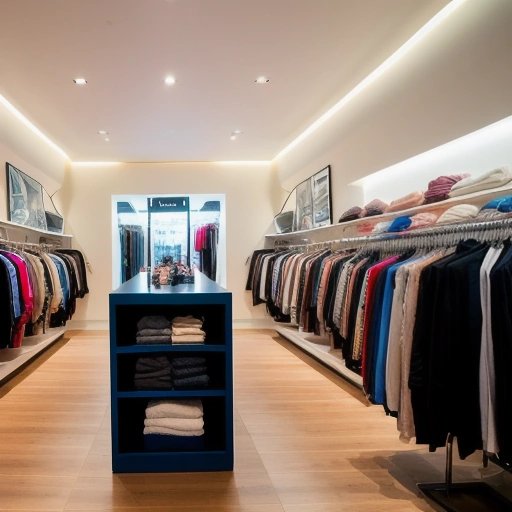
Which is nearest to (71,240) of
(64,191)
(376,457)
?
(64,191)

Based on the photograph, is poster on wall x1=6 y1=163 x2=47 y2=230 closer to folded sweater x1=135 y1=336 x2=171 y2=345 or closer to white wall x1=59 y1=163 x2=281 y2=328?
white wall x1=59 y1=163 x2=281 y2=328

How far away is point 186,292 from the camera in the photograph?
8.18ft

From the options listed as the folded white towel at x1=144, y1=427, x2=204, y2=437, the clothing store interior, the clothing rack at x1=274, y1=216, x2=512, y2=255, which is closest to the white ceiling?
the clothing store interior

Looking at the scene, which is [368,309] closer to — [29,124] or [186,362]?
[186,362]

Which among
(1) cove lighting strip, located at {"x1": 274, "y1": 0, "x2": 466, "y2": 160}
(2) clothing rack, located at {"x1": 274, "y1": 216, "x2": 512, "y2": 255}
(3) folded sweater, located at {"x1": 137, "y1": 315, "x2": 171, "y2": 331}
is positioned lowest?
(3) folded sweater, located at {"x1": 137, "y1": 315, "x2": 171, "y2": 331}

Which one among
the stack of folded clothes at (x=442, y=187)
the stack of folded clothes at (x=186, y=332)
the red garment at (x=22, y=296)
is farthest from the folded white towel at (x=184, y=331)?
the red garment at (x=22, y=296)

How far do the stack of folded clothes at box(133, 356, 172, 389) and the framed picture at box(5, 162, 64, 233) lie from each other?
3583 millimetres

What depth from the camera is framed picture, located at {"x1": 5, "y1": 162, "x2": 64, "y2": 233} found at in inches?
205

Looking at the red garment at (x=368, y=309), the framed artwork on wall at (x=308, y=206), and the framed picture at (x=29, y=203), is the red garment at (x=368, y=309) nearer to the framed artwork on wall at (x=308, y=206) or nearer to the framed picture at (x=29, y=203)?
the framed artwork on wall at (x=308, y=206)

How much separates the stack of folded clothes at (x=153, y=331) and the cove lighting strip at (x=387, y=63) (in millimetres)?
2917

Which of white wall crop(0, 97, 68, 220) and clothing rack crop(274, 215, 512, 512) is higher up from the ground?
white wall crop(0, 97, 68, 220)

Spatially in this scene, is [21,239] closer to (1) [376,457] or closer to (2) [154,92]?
(2) [154,92]

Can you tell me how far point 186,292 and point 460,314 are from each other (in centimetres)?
145

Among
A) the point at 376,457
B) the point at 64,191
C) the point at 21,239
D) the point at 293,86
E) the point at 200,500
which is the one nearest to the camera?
the point at 200,500
